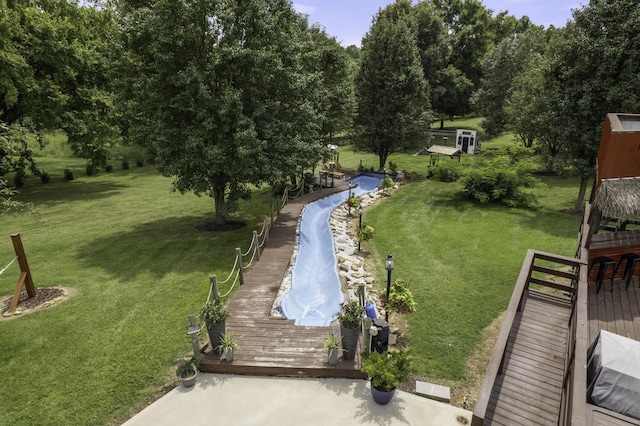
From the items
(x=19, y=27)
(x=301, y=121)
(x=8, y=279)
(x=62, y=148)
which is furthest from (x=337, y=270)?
(x=62, y=148)

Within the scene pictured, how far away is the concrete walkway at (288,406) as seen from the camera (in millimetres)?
7461

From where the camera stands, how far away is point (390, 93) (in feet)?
106

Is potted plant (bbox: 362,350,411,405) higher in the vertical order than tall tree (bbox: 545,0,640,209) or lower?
lower

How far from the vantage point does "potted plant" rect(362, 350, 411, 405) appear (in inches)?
296

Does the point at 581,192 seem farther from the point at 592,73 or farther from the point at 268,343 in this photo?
the point at 268,343

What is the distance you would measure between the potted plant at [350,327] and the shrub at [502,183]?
18.6 meters

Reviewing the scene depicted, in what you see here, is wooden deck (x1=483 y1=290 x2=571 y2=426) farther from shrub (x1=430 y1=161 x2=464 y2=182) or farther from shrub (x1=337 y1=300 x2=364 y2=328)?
shrub (x1=430 y1=161 x2=464 y2=182)

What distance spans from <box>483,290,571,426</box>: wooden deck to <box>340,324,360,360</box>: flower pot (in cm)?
324

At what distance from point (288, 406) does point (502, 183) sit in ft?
74.5

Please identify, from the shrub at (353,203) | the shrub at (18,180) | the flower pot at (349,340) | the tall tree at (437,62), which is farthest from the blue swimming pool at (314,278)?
the tall tree at (437,62)

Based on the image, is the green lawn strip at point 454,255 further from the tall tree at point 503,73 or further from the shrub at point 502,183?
the tall tree at point 503,73

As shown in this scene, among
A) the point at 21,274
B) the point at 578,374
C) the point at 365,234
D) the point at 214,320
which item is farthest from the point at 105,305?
the point at 578,374

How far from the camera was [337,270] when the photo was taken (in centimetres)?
1503

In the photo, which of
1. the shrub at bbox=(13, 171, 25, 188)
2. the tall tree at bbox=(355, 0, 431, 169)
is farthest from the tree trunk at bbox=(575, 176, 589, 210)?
the shrub at bbox=(13, 171, 25, 188)
